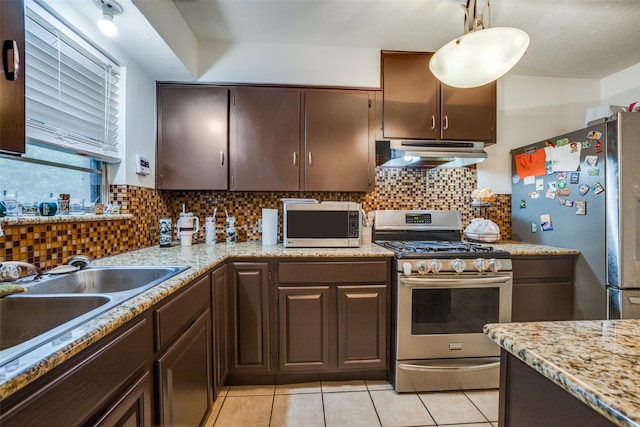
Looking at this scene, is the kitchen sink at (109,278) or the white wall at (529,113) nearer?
the kitchen sink at (109,278)

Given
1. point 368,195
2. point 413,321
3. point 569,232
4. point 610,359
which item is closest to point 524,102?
point 569,232

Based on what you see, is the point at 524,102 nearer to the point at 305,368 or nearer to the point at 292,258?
the point at 292,258

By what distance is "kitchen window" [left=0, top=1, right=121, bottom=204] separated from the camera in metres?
1.23

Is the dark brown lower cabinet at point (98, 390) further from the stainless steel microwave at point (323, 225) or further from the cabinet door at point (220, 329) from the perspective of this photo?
the stainless steel microwave at point (323, 225)

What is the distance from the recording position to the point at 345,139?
6.98ft

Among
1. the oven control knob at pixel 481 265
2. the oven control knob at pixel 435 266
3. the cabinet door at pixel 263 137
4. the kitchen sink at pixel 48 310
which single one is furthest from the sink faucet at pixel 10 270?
the oven control knob at pixel 481 265

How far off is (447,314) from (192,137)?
2.12 m

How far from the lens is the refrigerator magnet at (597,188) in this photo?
1730mm

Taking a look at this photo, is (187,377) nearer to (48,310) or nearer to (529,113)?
(48,310)

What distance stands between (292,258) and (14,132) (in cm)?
130

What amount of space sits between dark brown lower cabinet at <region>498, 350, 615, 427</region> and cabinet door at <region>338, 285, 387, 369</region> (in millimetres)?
1082

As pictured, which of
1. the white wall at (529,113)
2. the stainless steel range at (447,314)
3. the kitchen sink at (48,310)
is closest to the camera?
the kitchen sink at (48,310)

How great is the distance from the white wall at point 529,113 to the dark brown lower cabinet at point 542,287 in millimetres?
799

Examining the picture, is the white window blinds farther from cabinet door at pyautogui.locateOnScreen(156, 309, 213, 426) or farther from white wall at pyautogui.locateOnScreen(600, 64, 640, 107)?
white wall at pyautogui.locateOnScreen(600, 64, 640, 107)
